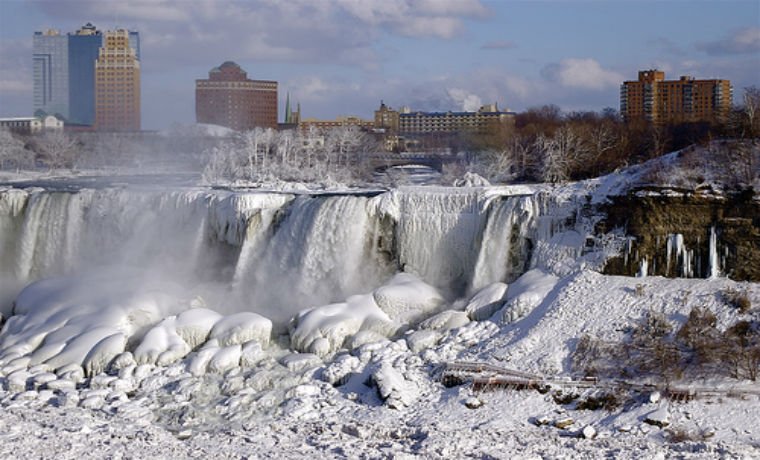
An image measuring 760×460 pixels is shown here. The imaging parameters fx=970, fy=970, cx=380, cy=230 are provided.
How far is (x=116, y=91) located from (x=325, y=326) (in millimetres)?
93615

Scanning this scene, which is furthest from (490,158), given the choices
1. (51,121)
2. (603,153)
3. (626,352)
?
(51,121)

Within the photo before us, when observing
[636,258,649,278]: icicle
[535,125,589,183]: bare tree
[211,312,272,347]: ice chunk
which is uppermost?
[535,125,589,183]: bare tree

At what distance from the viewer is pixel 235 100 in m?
87.8

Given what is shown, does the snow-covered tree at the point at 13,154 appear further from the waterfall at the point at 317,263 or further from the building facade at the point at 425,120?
the waterfall at the point at 317,263

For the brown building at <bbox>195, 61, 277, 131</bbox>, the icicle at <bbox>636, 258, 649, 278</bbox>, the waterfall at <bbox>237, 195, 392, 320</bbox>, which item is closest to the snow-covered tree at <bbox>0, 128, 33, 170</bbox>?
the brown building at <bbox>195, 61, 277, 131</bbox>

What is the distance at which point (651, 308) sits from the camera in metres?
18.9

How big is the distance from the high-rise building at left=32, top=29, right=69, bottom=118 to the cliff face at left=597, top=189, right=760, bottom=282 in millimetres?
155866

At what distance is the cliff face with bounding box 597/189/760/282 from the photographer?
19875mm

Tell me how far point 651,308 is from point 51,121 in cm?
9321

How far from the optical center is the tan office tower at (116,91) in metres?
104

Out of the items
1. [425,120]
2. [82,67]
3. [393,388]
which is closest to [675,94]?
[425,120]

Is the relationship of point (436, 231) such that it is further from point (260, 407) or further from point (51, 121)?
point (51, 121)

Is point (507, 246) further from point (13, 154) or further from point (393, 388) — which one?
point (13, 154)

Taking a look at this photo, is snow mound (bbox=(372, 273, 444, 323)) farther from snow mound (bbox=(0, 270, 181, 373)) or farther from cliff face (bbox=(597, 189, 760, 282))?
snow mound (bbox=(0, 270, 181, 373))
